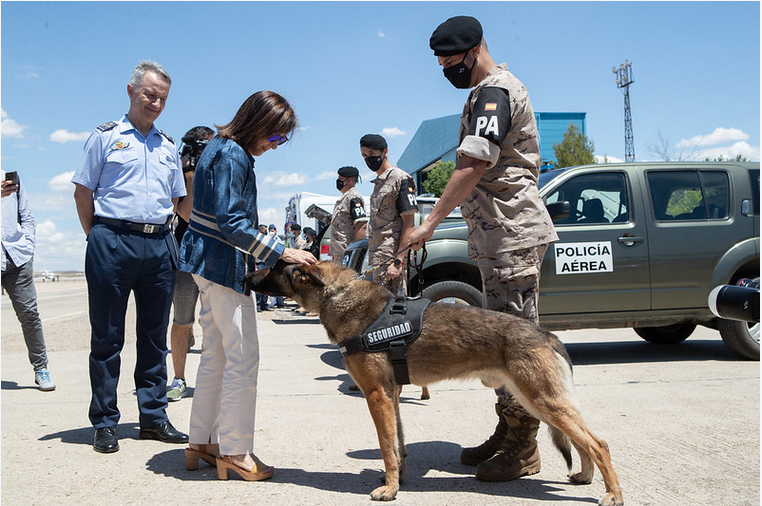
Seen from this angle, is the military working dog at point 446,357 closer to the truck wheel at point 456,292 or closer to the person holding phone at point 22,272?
the truck wheel at point 456,292

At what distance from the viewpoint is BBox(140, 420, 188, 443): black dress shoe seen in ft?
13.7

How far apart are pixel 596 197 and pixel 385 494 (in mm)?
4772

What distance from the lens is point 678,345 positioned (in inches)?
319

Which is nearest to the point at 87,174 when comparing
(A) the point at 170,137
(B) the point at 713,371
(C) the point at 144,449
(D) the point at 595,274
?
(A) the point at 170,137

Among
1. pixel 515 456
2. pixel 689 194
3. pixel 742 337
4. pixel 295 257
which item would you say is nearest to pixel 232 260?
pixel 295 257

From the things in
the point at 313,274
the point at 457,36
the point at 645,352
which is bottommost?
the point at 645,352

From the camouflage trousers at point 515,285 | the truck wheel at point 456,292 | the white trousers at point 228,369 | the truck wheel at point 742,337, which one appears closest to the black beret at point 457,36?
the camouflage trousers at point 515,285

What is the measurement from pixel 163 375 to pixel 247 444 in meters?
1.27

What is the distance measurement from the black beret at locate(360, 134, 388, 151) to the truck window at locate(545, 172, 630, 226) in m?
1.99

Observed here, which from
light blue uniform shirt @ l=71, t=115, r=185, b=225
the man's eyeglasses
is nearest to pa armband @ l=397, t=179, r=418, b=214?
the man's eyeglasses

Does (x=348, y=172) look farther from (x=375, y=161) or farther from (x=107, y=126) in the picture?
(x=107, y=126)

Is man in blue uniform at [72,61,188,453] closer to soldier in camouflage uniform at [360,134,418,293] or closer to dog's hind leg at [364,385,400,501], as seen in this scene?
dog's hind leg at [364,385,400,501]

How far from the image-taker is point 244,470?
3.38 meters

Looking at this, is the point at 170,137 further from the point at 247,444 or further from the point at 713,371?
the point at 713,371
